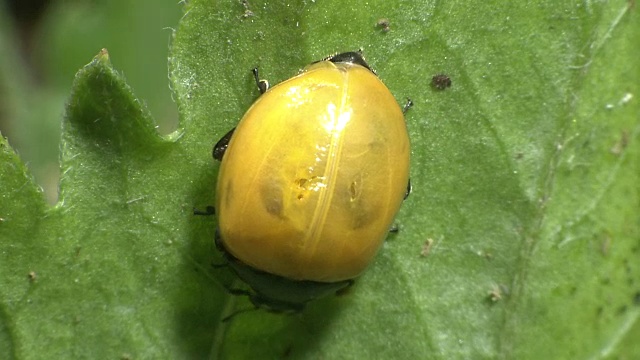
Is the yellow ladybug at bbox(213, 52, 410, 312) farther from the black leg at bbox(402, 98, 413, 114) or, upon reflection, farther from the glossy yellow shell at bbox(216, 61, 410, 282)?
the black leg at bbox(402, 98, 413, 114)

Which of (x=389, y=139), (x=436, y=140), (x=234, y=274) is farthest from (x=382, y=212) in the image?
(x=234, y=274)

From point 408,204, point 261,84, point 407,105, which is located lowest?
point 408,204

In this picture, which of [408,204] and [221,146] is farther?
[408,204]

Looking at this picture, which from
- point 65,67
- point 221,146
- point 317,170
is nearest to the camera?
point 317,170

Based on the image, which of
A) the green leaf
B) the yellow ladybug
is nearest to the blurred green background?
the green leaf

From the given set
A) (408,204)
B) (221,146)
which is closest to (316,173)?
(221,146)

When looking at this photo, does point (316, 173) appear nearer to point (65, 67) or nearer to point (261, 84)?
point (261, 84)

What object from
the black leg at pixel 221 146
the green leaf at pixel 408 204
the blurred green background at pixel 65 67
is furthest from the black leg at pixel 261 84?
the blurred green background at pixel 65 67
